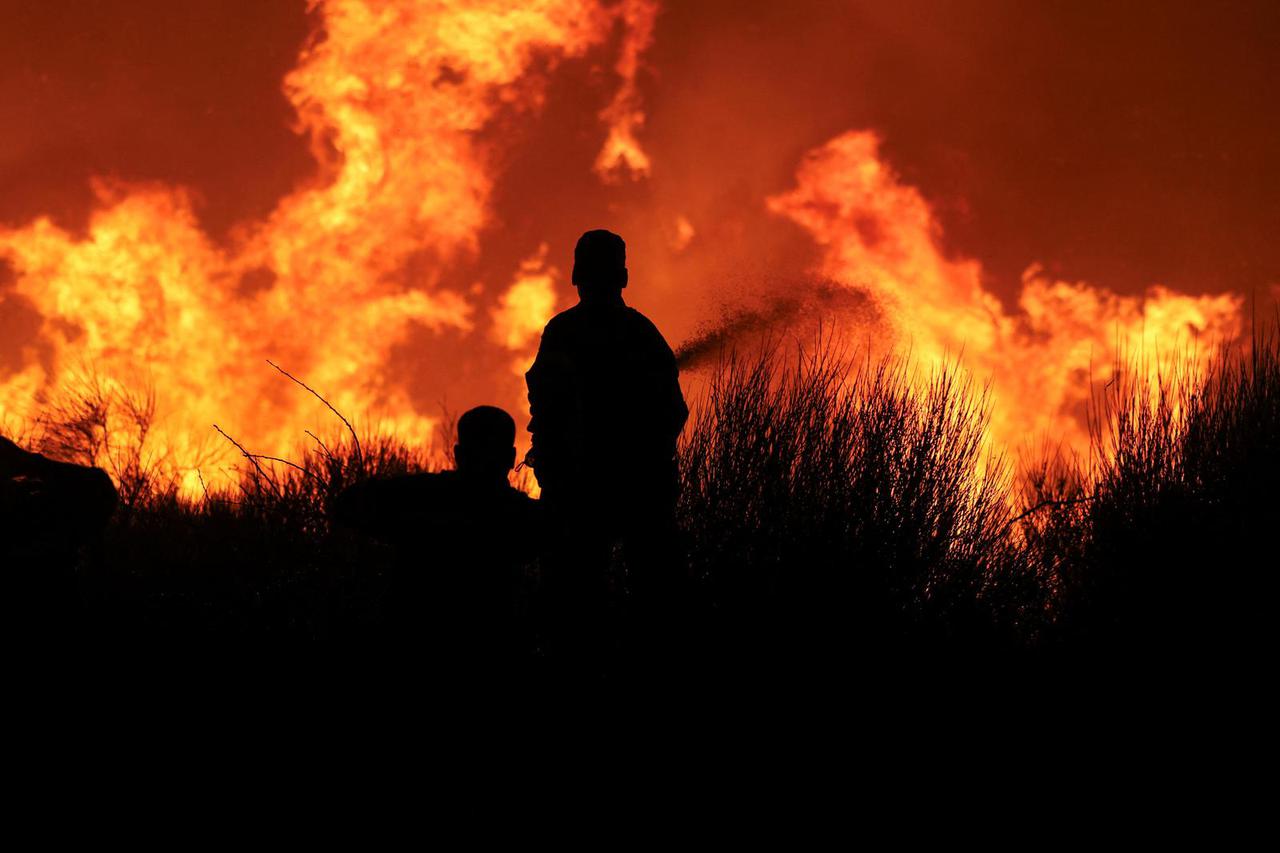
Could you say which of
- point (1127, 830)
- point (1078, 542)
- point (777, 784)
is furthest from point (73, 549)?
point (1078, 542)

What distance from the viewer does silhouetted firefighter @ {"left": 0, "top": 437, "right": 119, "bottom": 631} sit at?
246 inches

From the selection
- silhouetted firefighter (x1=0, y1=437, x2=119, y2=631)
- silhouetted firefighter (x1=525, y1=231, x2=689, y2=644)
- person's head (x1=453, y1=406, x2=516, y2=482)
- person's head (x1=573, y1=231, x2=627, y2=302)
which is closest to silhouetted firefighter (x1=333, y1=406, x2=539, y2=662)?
person's head (x1=453, y1=406, x2=516, y2=482)

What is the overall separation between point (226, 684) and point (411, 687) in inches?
109

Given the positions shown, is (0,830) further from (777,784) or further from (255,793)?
(777,784)

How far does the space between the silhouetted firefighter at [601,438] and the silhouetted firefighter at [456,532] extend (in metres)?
1.04

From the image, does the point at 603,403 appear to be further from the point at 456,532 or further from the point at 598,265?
the point at 456,532

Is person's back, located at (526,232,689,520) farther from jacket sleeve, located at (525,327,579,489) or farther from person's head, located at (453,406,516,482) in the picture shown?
person's head, located at (453,406,516,482)

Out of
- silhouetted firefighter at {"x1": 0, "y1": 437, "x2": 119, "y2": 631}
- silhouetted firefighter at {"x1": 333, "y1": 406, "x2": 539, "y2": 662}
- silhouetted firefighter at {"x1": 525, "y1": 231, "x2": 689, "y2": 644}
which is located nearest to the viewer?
silhouetted firefighter at {"x1": 333, "y1": 406, "x2": 539, "y2": 662}

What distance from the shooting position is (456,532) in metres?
3.18

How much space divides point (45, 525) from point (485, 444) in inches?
194

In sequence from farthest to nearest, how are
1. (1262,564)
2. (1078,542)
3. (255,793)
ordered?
(1078,542) < (1262,564) < (255,793)

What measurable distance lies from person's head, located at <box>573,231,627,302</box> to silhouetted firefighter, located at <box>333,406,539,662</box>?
1386 mm

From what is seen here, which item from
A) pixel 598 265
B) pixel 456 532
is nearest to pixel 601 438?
pixel 598 265

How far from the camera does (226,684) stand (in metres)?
5.43
